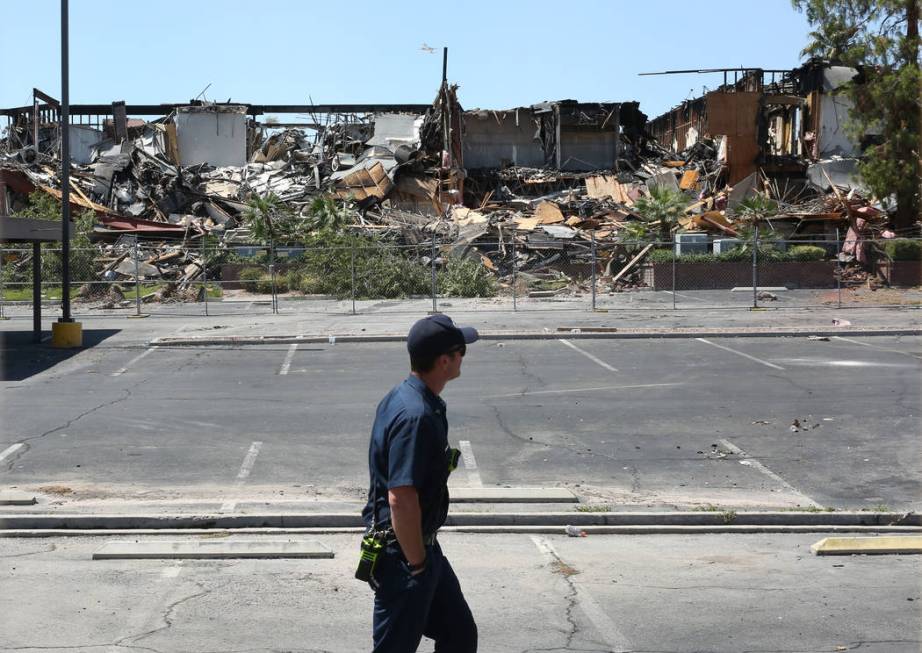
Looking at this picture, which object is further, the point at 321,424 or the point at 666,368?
the point at 666,368

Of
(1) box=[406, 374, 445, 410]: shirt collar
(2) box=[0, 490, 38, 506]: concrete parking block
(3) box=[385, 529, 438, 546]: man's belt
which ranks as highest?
(1) box=[406, 374, 445, 410]: shirt collar

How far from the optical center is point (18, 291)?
36.2 m

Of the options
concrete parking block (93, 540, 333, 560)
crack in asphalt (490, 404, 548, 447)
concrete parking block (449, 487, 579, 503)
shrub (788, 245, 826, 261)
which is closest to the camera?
concrete parking block (93, 540, 333, 560)

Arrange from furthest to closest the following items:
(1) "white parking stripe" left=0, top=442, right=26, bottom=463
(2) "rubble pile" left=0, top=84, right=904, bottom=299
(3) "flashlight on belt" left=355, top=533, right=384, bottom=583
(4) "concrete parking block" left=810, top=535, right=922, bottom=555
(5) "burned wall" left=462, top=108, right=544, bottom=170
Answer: (5) "burned wall" left=462, top=108, right=544, bottom=170 → (2) "rubble pile" left=0, top=84, right=904, bottom=299 → (1) "white parking stripe" left=0, top=442, right=26, bottom=463 → (4) "concrete parking block" left=810, top=535, right=922, bottom=555 → (3) "flashlight on belt" left=355, top=533, right=384, bottom=583

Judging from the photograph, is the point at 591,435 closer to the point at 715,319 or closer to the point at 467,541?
the point at 467,541

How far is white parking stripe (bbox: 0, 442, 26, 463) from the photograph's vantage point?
10.8m

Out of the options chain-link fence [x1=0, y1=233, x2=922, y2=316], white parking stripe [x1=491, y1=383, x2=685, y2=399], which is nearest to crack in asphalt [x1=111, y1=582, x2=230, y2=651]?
white parking stripe [x1=491, y1=383, x2=685, y2=399]

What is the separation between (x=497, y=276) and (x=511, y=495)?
28.4 meters

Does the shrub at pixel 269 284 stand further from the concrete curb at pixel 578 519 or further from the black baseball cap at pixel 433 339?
the black baseball cap at pixel 433 339

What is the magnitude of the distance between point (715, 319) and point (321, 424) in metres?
15.3

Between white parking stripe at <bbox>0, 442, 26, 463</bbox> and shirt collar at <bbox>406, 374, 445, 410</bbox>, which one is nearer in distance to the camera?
shirt collar at <bbox>406, 374, 445, 410</bbox>

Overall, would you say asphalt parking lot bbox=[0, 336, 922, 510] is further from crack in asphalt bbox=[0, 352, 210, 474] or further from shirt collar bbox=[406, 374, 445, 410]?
shirt collar bbox=[406, 374, 445, 410]

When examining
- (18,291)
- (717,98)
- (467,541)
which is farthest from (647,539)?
(717,98)

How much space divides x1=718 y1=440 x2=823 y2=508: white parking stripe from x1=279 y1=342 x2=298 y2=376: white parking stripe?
8057 mm
